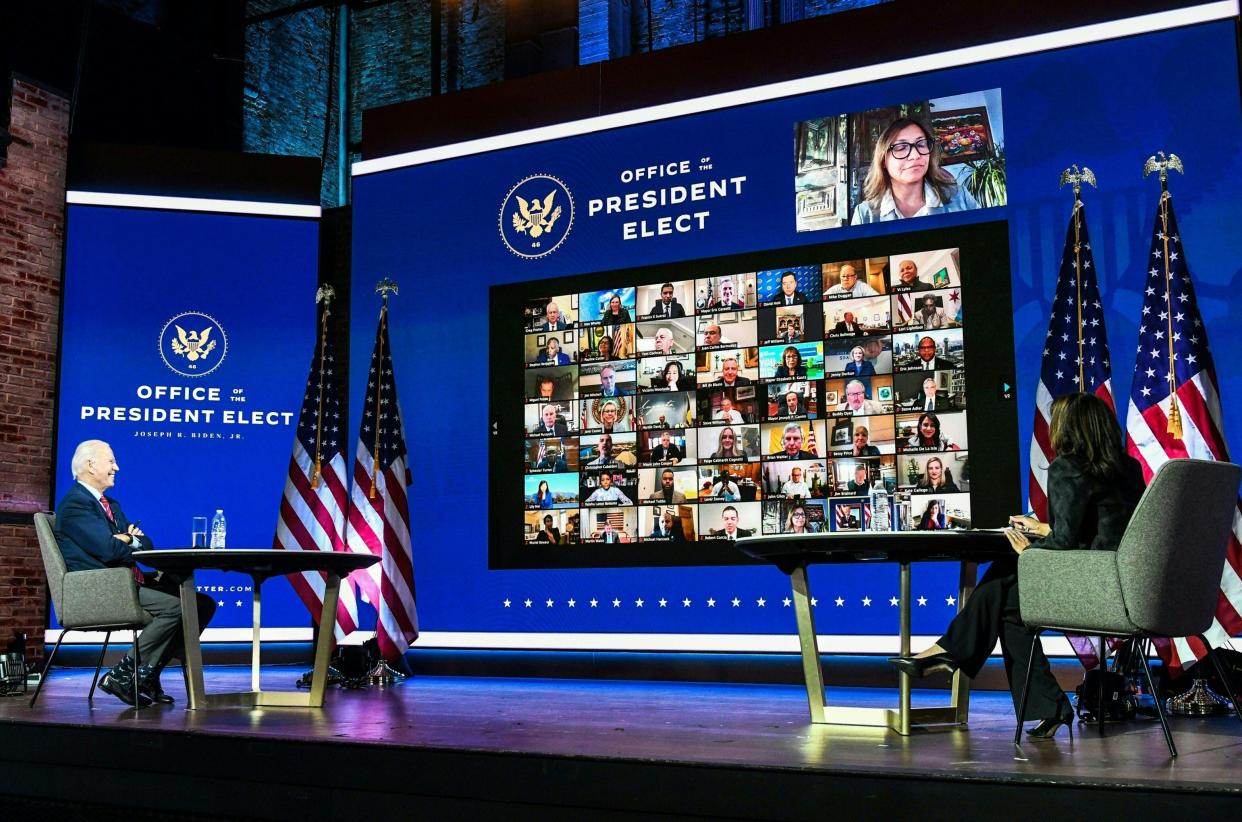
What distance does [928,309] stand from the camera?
21.7 ft

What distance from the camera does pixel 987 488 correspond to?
6.36 metres

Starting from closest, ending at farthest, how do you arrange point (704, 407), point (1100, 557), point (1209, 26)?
point (1100, 557), point (1209, 26), point (704, 407)

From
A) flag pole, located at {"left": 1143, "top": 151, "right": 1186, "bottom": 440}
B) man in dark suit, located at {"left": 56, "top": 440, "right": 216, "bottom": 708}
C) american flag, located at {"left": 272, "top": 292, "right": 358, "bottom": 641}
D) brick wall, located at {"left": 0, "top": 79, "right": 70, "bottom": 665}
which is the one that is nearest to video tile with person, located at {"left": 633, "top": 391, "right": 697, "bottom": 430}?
american flag, located at {"left": 272, "top": 292, "right": 358, "bottom": 641}

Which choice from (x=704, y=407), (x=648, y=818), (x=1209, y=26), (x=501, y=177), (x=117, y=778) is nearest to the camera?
(x=648, y=818)

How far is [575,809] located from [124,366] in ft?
20.7

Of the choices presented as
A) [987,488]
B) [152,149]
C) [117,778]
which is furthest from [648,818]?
[152,149]

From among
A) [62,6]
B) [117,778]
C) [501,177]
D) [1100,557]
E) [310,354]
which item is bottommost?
[117,778]

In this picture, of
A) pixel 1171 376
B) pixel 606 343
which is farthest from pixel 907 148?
pixel 606 343

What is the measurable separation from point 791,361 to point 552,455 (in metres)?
1.64

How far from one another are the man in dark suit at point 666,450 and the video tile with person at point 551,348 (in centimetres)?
80

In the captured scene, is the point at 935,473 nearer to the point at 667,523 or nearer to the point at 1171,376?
the point at 1171,376

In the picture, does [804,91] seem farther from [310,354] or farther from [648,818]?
[648,818]

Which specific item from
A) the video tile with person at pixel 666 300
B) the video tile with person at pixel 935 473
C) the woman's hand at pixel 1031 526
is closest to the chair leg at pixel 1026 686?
the woman's hand at pixel 1031 526

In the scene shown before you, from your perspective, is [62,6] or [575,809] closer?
[575,809]
